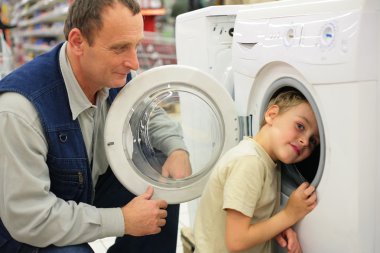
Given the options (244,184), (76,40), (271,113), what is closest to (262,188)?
(244,184)

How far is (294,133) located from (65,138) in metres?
0.61

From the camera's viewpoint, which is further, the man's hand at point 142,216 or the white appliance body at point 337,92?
the man's hand at point 142,216

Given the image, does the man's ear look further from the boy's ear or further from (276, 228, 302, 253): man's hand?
(276, 228, 302, 253): man's hand

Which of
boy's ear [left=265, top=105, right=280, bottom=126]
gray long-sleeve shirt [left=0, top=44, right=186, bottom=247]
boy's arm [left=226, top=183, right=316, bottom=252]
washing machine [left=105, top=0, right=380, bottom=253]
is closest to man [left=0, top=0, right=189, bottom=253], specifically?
gray long-sleeve shirt [left=0, top=44, right=186, bottom=247]

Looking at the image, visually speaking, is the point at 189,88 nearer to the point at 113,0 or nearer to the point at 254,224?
the point at 113,0

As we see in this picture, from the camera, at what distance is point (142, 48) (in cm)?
491

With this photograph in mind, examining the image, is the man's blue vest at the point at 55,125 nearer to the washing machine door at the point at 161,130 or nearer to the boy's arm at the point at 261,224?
the washing machine door at the point at 161,130

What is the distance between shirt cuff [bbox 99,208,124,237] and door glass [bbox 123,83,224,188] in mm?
193

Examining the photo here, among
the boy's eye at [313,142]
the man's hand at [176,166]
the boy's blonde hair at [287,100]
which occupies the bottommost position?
the man's hand at [176,166]

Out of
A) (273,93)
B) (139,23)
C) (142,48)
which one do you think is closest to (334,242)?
(273,93)

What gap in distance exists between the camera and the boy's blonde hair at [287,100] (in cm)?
111

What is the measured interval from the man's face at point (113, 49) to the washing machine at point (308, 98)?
4.3 inches

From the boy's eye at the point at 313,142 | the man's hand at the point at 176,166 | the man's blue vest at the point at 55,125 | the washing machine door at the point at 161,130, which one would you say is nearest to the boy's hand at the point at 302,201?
the boy's eye at the point at 313,142

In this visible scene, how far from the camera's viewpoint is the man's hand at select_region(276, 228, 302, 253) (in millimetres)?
1088
